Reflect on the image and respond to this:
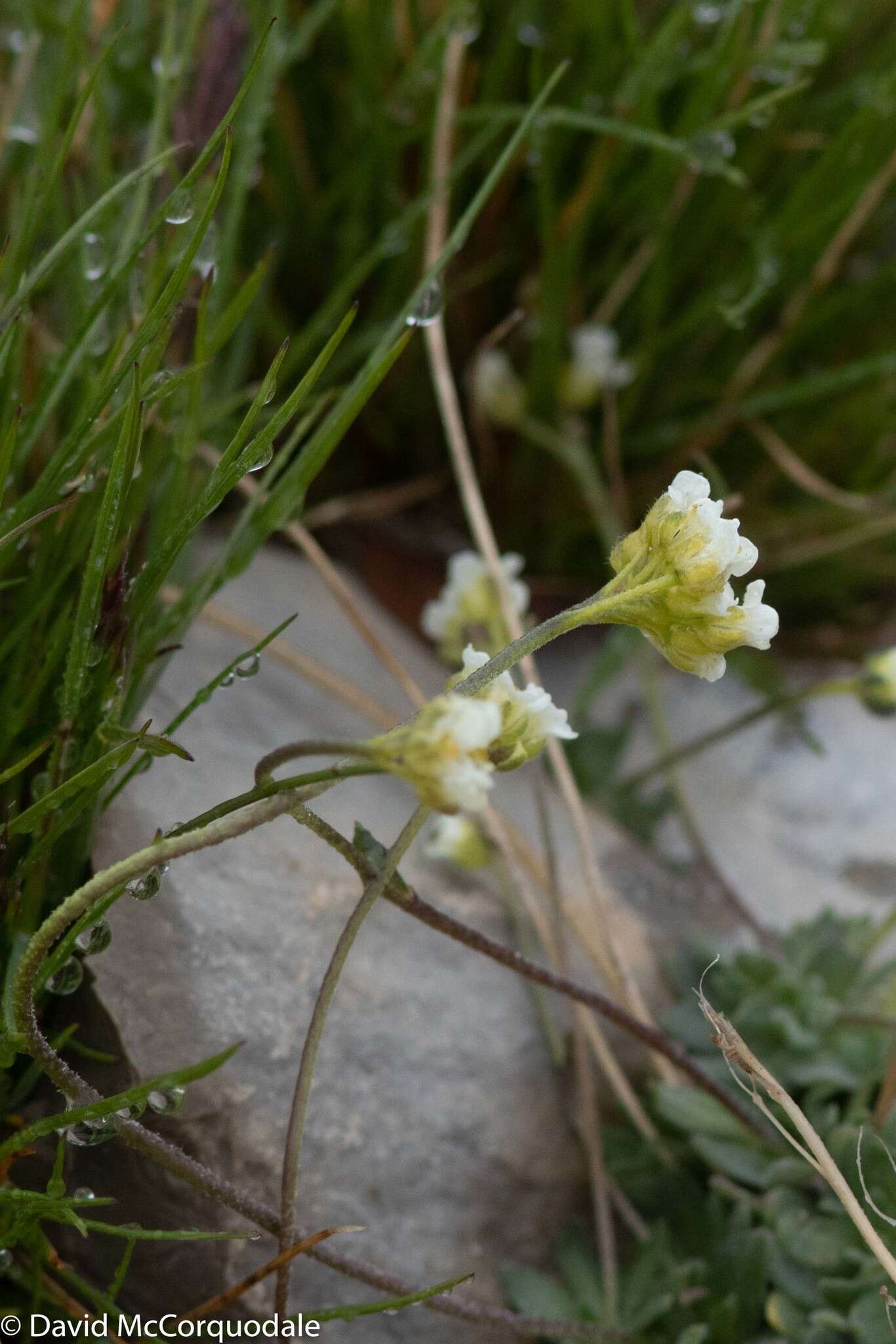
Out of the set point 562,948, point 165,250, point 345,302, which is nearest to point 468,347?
point 345,302

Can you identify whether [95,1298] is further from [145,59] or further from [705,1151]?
[145,59]

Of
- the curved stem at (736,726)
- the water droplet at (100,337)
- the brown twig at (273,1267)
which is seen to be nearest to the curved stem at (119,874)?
the brown twig at (273,1267)

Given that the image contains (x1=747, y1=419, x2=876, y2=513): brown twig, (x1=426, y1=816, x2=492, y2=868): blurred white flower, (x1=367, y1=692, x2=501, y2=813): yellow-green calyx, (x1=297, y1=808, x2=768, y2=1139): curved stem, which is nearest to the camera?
(x1=367, y1=692, x2=501, y2=813): yellow-green calyx

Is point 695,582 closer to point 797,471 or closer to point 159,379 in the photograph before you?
point 159,379

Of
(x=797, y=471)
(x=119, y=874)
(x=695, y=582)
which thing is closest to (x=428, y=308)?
(x=695, y=582)

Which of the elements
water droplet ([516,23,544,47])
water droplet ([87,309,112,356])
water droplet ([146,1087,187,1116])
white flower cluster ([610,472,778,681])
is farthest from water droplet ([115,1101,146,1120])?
water droplet ([516,23,544,47])

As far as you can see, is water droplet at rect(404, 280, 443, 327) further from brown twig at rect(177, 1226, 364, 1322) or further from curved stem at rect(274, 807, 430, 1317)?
brown twig at rect(177, 1226, 364, 1322)
